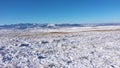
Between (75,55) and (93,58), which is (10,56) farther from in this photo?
(93,58)

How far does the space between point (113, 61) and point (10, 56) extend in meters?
7.72

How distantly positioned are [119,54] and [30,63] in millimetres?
8044

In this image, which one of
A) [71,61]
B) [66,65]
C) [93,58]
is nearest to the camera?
[66,65]

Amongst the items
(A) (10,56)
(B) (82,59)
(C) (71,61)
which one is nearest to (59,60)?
(C) (71,61)

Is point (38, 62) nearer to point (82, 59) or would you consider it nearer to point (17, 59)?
point (17, 59)

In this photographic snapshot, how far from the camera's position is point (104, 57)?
1412 cm

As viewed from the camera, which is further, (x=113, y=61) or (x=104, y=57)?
(x=104, y=57)

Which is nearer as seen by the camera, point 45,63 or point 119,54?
point 45,63

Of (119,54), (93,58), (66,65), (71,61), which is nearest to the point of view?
(66,65)

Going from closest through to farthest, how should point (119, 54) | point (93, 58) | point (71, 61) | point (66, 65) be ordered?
point (66, 65), point (71, 61), point (93, 58), point (119, 54)

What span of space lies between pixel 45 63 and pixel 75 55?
3.29 meters

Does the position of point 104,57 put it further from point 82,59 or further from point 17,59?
point 17,59

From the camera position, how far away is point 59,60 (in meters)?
12.7

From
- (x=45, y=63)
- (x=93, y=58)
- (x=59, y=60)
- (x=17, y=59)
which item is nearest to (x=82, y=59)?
(x=93, y=58)
